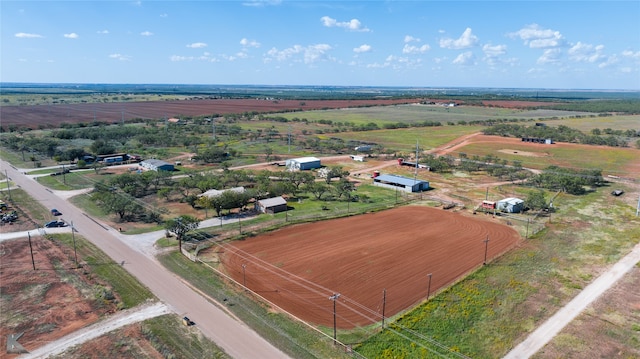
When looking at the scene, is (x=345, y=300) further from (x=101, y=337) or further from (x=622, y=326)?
(x=622, y=326)

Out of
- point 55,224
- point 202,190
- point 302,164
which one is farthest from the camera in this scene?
point 302,164

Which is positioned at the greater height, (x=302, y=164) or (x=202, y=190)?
(x=302, y=164)

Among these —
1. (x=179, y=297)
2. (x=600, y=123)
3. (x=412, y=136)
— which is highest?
(x=600, y=123)

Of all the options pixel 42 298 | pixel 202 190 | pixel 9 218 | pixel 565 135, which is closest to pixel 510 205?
pixel 202 190

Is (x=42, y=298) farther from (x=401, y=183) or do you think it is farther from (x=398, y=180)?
(x=398, y=180)

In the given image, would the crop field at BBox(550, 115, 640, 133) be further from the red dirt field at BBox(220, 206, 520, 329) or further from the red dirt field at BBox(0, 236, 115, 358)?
the red dirt field at BBox(0, 236, 115, 358)

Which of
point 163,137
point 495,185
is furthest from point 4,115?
point 495,185

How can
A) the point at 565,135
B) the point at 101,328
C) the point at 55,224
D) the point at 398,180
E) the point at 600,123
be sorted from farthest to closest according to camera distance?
the point at 600,123
the point at 565,135
the point at 398,180
the point at 55,224
the point at 101,328

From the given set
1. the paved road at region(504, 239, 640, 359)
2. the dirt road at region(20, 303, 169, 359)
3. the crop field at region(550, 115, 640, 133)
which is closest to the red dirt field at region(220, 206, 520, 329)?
the dirt road at region(20, 303, 169, 359)

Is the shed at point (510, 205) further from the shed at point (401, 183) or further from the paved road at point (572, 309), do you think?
the paved road at point (572, 309)
